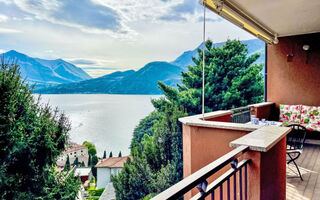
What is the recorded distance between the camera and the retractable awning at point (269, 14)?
319 centimetres

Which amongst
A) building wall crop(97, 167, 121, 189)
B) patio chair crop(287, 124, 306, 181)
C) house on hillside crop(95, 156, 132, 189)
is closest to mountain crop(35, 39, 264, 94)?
house on hillside crop(95, 156, 132, 189)

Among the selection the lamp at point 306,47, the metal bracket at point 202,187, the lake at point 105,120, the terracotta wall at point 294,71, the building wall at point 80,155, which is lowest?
the building wall at point 80,155

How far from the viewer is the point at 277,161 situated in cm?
196

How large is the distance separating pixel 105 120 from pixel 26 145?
30.0 m

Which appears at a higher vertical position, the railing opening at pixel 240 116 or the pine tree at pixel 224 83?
the pine tree at pixel 224 83

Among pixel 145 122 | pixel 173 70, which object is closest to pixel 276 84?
pixel 145 122

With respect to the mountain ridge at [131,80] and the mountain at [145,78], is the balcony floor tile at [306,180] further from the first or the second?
the mountain at [145,78]

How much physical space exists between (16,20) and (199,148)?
34592 mm

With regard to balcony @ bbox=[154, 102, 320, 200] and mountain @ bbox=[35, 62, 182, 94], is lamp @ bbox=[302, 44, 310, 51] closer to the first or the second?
balcony @ bbox=[154, 102, 320, 200]

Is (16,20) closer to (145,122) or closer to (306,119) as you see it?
(145,122)

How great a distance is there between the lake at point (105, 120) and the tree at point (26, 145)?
19732 mm

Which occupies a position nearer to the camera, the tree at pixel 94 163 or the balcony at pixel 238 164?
the balcony at pixel 238 164

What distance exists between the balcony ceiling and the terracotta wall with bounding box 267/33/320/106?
0.53 metres

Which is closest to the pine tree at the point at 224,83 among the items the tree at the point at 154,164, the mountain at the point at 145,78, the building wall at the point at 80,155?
the tree at the point at 154,164
